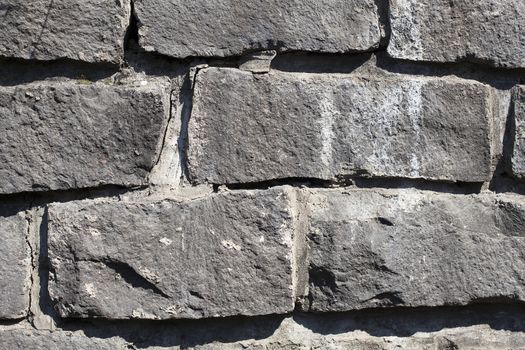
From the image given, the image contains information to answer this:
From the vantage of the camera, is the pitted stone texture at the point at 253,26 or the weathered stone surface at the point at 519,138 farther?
the weathered stone surface at the point at 519,138

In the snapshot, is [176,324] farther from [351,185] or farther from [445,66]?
[445,66]

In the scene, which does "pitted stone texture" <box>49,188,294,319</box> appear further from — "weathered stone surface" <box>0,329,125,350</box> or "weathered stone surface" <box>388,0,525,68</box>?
"weathered stone surface" <box>388,0,525,68</box>

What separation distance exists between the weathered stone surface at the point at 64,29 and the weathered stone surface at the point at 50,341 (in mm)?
480

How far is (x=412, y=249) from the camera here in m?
1.43

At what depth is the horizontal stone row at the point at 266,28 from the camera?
134 centimetres

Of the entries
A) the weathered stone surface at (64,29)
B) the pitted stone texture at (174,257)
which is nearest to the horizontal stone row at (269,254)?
the pitted stone texture at (174,257)

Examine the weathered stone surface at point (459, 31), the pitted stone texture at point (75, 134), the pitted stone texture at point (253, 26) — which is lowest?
the pitted stone texture at point (75, 134)

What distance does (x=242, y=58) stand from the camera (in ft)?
4.62

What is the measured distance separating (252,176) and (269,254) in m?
0.14

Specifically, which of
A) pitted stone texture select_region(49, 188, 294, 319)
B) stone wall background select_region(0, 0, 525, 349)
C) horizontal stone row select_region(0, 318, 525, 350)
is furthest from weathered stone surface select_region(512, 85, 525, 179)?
pitted stone texture select_region(49, 188, 294, 319)

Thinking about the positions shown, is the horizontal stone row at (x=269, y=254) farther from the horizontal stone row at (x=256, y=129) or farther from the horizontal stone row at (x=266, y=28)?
the horizontal stone row at (x=266, y=28)

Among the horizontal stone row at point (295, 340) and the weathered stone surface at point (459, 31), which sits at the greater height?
the weathered stone surface at point (459, 31)

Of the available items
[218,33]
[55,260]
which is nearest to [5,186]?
[55,260]

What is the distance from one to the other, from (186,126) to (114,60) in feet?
0.56
